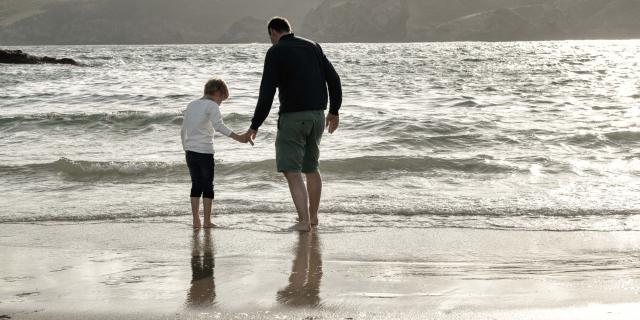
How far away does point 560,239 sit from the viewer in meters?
5.90

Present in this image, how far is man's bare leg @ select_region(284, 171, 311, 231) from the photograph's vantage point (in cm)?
639

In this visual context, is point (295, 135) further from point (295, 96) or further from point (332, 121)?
point (332, 121)

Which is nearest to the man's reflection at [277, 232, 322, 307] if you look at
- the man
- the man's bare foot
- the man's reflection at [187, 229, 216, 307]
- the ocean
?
the man's bare foot

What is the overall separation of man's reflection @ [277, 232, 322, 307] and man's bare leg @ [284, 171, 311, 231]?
296mm

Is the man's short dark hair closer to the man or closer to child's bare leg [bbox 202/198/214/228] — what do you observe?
the man

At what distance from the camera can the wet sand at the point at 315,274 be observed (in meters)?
3.95

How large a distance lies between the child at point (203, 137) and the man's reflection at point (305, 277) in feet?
3.49

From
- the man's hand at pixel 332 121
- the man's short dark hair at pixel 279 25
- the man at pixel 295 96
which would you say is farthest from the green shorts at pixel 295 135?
the man's short dark hair at pixel 279 25

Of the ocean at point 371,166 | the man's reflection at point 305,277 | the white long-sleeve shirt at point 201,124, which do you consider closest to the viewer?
the man's reflection at point 305,277

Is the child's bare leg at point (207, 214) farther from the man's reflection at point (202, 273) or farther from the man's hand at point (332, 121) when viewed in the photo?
the man's hand at point (332, 121)

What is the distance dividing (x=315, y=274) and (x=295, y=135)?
1.81 meters

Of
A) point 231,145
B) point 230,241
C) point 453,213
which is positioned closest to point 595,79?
point 231,145

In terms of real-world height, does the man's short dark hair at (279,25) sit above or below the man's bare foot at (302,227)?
above

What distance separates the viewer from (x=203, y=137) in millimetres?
6648
